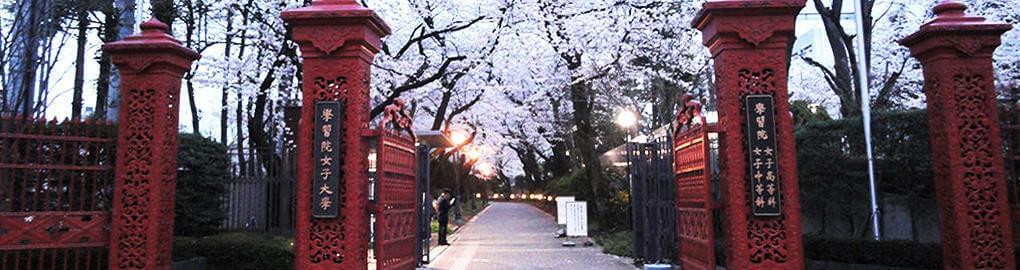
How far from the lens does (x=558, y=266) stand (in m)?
12.8

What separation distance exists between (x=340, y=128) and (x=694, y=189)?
9.82 ft

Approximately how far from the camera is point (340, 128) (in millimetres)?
5121

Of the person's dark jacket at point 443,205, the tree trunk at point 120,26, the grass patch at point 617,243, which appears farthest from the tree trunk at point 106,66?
the grass patch at point 617,243

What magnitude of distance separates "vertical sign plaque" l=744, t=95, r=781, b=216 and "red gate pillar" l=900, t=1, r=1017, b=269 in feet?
5.74

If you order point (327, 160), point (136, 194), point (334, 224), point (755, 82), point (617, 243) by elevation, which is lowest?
point (617, 243)

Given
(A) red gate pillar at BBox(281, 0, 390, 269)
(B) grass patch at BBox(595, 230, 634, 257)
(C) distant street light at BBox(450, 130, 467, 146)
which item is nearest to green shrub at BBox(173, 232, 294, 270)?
(A) red gate pillar at BBox(281, 0, 390, 269)

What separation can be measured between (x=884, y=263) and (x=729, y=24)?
5.61 metres

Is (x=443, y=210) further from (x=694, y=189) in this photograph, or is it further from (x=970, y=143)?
(x=970, y=143)

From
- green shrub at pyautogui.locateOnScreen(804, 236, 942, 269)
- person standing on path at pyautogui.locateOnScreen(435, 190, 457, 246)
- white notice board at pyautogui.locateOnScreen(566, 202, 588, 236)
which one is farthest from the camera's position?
person standing on path at pyautogui.locateOnScreen(435, 190, 457, 246)

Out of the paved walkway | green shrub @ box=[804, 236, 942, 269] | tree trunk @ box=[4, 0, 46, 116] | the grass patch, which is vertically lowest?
the paved walkway

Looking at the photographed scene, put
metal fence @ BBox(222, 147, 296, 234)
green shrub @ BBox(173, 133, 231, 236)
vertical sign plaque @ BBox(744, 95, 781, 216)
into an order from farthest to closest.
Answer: metal fence @ BBox(222, 147, 296, 234)
green shrub @ BBox(173, 133, 231, 236)
vertical sign plaque @ BBox(744, 95, 781, 216)

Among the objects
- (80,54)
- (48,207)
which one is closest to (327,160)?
(48,207)

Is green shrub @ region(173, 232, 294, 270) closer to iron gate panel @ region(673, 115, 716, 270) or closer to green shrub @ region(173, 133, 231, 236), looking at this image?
green shrub @ region(173, 133, 231, 236)

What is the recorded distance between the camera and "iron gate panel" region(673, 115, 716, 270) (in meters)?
5.01
